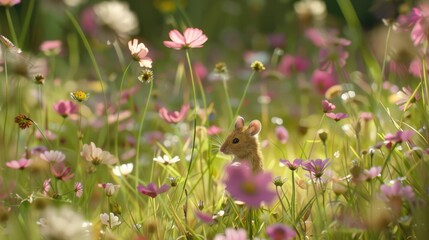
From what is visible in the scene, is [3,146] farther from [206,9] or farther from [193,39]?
[206,9]

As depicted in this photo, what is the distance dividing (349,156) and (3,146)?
842 mm

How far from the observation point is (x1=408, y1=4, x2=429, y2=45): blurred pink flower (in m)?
1.54

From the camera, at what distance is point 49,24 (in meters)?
3.87

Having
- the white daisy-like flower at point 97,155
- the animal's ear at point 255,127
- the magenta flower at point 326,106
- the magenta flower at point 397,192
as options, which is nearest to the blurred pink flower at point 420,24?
the magenta flower at point 326,106

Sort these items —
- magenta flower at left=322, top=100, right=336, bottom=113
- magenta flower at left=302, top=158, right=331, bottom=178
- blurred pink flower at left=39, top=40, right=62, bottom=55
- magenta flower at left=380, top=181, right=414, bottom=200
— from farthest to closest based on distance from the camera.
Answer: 1. blurred pink flower at left=39, top=40, right=62, bottom=55
2. magenta flower at left=322, top=100, right=336, bottom=113
3. magenta flower at left=302, top=158, right=331, bottom=178
4. magenta flower at left=380, top=181, right=414, bottom=200

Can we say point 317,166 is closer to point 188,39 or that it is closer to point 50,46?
point 188,39

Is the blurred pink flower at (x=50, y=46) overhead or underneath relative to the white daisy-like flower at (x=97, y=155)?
overhead

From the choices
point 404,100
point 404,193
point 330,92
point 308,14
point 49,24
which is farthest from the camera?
point 49,24

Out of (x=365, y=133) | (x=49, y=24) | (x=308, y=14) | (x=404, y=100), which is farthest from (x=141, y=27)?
(x=404, y=100)

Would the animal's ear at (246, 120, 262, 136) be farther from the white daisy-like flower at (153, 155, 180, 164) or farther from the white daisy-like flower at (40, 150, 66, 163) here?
the white daisy-like flower at (40, 150, 66, 163)

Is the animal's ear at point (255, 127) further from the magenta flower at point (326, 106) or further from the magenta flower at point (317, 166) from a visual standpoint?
the magenta flower at point (317, 166)

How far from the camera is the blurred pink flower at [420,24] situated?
154 cm

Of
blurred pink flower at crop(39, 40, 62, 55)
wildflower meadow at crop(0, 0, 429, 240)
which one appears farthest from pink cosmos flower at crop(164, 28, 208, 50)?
blurred pink flower at crop(39, 40, 62, 55)

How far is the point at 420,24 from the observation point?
1562 millimetres
